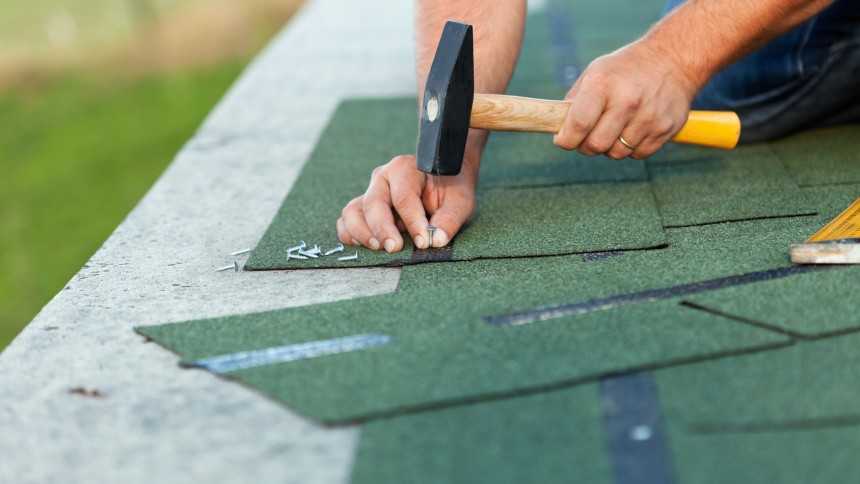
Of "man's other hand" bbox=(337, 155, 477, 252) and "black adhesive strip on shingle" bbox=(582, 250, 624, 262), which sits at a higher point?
"man's other hand" bbox=(337, 155, 477, 252)

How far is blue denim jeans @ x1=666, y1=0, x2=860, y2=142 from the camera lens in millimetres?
2738

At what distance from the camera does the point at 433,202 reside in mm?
2252

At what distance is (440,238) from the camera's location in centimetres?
216

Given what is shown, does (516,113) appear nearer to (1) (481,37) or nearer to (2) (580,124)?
(2) (580,124)

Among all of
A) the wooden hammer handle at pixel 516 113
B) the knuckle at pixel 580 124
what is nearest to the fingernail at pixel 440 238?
the wooden hammer handle at pixel 516 113

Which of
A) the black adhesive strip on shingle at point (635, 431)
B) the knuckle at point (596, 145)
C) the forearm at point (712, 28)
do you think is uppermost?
the forearm at point (712, 28)

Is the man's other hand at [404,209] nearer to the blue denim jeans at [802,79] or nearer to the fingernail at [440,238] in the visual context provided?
the fingernail at [440,238]

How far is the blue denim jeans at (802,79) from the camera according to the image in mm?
2738

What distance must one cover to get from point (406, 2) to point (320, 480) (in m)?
4.86

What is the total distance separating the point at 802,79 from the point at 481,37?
3.33 ft

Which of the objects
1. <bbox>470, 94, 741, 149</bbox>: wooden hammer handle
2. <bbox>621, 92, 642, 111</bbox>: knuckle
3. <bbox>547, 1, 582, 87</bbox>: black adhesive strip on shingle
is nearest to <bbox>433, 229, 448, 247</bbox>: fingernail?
<bbox>470, 94, 741, 149</bbox>: wooden hammer handle

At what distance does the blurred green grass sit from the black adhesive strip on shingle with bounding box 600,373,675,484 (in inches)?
130

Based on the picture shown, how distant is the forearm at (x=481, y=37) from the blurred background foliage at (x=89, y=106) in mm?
2536

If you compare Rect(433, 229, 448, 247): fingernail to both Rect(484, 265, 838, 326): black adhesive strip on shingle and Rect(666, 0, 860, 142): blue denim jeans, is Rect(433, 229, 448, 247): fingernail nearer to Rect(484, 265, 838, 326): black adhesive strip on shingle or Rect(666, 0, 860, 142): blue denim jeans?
Rect(484, 265, 838, 326): black adhesive strip on shingle
